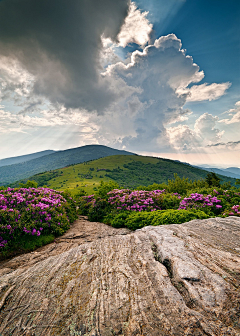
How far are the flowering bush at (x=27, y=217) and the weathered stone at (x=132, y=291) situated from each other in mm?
2195

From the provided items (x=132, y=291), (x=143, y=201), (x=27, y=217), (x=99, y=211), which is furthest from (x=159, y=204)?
(x=132, y=291)

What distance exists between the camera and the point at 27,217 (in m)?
8.64

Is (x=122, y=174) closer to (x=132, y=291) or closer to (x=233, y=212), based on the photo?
(x=233, y=212)

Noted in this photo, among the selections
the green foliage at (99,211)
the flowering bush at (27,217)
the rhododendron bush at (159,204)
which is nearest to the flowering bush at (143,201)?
the rhododendron bush at (159,204)

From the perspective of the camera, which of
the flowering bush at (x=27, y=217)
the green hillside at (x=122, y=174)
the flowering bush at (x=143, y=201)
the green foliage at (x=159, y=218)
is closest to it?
the flowering bush at (x=27, y=217)

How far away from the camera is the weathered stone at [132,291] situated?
114 inches

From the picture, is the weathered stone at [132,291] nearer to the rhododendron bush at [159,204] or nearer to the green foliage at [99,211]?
the rhododendron bush at [159,204]

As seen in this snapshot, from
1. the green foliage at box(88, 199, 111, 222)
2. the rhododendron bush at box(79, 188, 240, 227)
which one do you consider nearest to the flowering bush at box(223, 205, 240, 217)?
the rhododendron bush at box(79, 188, 240, 227)

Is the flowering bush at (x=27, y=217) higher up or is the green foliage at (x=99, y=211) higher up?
the flowering bush at (x=27, y=217)

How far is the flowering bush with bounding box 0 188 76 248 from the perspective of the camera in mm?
7727

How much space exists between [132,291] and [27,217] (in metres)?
7.34

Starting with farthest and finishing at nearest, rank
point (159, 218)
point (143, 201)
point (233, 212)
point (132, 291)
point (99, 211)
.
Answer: point (99, 211), point (143, 201), point (233, 212), point (159, 218), point (132, 291)

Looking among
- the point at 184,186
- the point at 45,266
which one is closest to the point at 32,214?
the point at 45,266

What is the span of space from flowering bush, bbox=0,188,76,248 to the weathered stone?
7.20 feet
